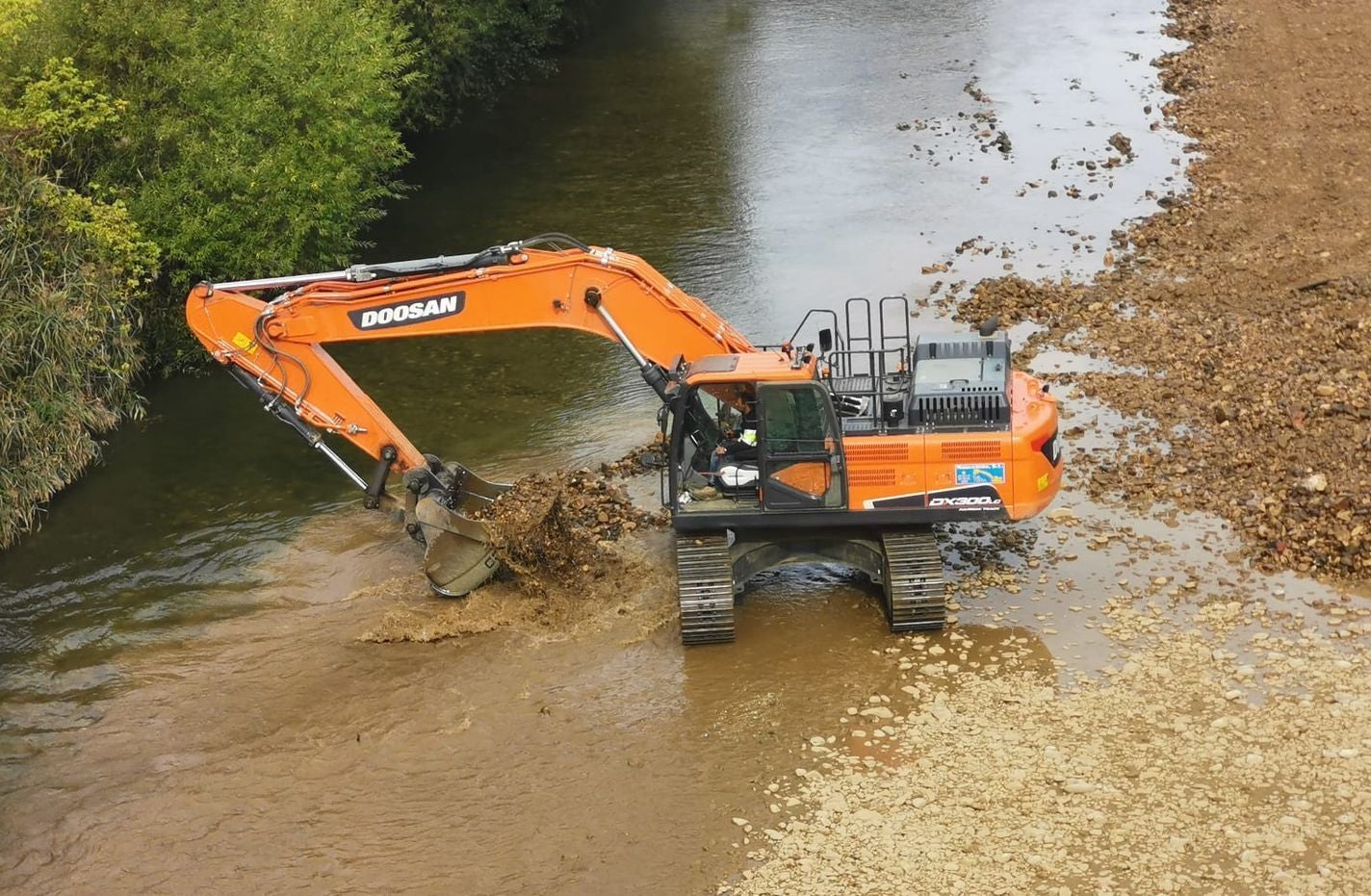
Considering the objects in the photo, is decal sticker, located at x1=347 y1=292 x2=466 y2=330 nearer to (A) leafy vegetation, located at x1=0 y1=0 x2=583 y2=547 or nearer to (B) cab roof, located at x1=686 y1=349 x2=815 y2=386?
(B) cab roof, located at x1=686 y1=349 x2=815 y2=386

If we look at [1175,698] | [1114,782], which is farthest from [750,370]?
[1114,782]

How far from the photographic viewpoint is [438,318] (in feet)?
48.7

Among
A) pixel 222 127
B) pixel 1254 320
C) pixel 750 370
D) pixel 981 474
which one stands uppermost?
pixel 222 127

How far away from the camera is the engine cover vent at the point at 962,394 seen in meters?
14.0

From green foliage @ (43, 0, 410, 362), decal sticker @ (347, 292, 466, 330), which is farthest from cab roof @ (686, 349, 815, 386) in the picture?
green foliage @ (43, 0, 410, 362)

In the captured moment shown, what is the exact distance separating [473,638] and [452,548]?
37.4 inches

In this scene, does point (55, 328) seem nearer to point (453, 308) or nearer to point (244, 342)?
point (244, 342)

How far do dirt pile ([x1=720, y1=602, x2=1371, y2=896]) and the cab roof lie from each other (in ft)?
9.46

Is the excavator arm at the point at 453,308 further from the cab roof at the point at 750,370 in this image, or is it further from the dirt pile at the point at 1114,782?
the dirt pile at the point at 1114,782

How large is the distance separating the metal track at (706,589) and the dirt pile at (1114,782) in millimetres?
1748

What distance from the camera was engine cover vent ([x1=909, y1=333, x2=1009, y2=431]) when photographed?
46.0ft

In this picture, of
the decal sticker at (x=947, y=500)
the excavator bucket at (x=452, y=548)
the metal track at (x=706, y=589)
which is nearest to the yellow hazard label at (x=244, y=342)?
the excavator bucket at (x=452, y=548)

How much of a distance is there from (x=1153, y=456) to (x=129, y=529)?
1199 cm

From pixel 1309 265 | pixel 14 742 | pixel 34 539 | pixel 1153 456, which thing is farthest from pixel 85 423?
pixel 1309 265
